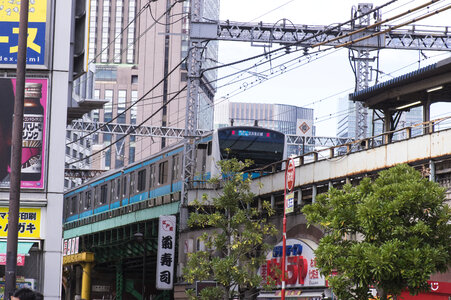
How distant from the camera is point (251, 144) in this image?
36250 mm

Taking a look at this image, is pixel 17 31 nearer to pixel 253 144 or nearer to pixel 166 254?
pixel 253 144

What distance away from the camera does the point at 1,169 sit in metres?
20.8

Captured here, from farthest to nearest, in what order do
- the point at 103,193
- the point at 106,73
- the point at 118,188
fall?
the point at 106,73
the point at 103,193
the point at 118,188

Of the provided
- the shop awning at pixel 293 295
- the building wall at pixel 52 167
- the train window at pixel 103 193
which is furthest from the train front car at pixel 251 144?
the train window at pixel 103 193

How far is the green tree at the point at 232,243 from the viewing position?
96.8 feet

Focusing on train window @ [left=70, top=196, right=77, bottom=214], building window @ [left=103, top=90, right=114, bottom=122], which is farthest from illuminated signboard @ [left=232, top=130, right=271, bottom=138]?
building window @ [left=103, top=90, right=114, bottom=122]

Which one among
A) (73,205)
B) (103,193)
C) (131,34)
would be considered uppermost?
(131,34)

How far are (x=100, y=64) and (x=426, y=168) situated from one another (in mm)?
135430

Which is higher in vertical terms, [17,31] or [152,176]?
[17,31]

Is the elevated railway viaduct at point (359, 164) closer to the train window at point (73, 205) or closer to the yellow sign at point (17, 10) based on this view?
the yellow sign at point (17, 10)

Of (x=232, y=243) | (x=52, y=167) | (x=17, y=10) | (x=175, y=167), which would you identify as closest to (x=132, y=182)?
(x=175, y=167)

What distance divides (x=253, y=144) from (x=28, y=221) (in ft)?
54.0

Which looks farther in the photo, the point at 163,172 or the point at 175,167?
the point at 163,172

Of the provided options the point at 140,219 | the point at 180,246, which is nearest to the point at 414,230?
the point at 180,246
